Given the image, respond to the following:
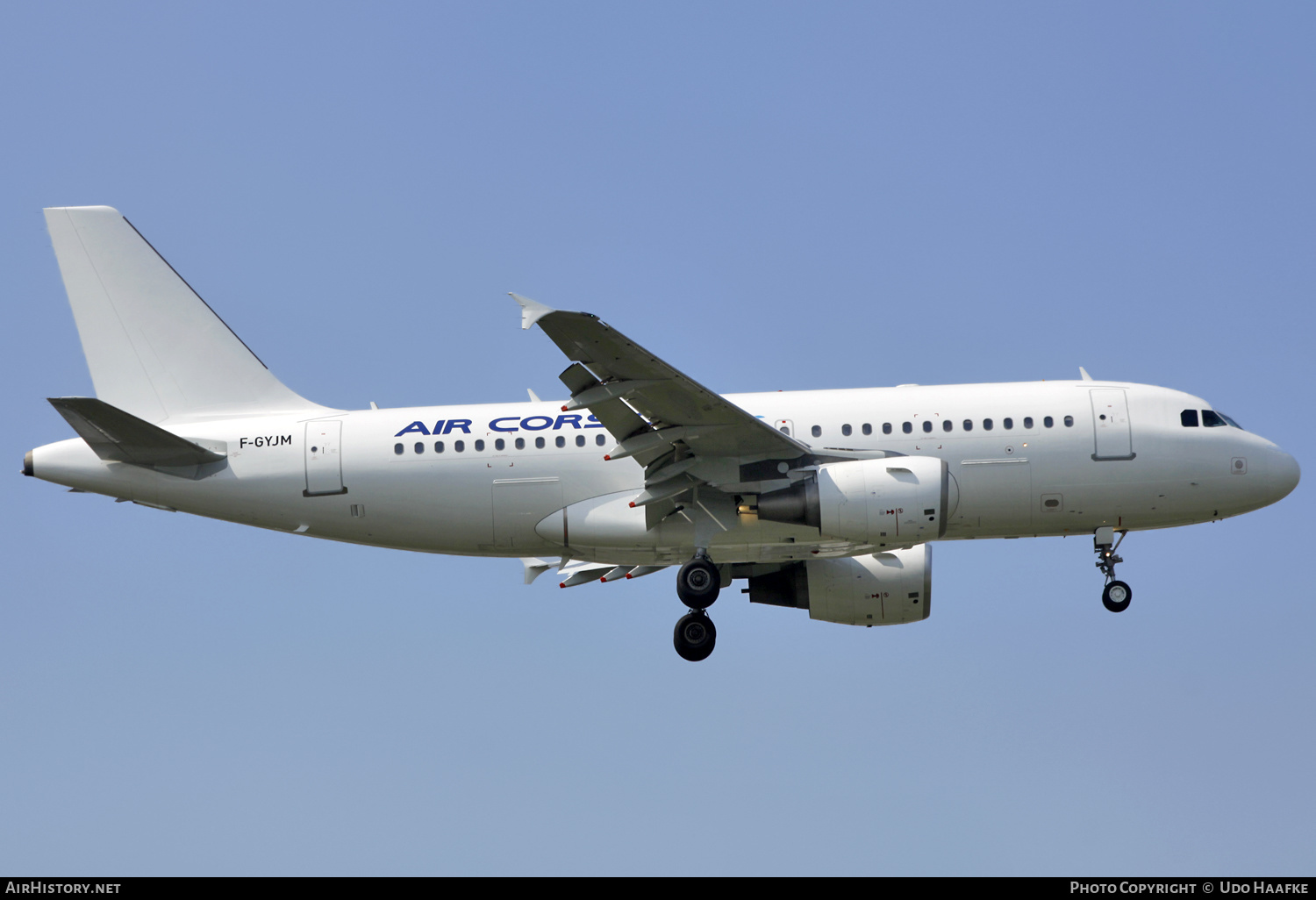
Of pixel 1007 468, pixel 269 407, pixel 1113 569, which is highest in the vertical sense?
pixel 269 407

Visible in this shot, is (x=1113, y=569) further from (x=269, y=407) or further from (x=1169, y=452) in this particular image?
(x=269, y=407)

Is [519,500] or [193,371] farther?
[193,371]

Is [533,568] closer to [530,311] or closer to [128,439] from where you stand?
[128,439]

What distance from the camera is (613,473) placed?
2803cm

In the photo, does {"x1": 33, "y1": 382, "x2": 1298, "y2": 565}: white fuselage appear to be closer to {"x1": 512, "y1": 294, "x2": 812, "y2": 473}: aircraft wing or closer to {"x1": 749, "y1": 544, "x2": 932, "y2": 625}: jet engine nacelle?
{"x1": 512, "y1": 294, "x2": 812, "y2": 473}: aircraft wing

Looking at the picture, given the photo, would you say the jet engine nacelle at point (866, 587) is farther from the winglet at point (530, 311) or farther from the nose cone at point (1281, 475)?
the winglet at point (530, 311)

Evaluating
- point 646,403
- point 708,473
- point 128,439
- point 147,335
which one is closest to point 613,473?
point 708,473

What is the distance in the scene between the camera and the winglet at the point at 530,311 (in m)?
22.4

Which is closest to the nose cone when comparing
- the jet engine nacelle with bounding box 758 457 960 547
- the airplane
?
the airplane

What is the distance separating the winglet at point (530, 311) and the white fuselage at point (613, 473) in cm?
575

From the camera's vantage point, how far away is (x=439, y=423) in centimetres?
2839

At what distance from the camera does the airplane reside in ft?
88.1

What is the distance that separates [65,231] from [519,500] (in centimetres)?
1171

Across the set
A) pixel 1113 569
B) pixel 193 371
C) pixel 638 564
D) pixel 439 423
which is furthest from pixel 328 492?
pixel 1113 569
